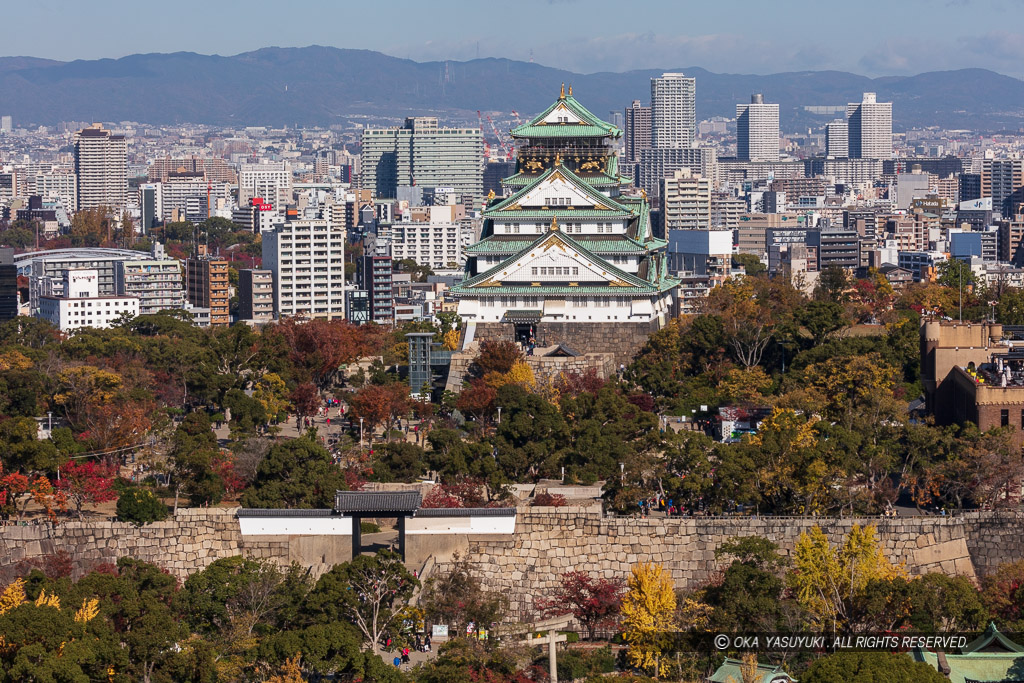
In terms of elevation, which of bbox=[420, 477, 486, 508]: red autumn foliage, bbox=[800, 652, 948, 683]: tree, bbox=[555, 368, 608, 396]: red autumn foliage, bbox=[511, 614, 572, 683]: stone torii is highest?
bbox=[555, 368, 608, 396]: red autumn foliage

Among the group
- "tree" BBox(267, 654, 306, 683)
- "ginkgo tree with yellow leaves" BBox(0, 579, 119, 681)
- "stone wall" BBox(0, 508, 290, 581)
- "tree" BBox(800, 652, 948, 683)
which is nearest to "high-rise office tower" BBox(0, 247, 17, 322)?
"stone wall" BBox(0, 508, 290, 581)

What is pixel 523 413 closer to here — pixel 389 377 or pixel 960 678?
pixel 389 377

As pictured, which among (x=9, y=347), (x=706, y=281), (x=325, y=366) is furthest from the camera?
(x=706, y=281)

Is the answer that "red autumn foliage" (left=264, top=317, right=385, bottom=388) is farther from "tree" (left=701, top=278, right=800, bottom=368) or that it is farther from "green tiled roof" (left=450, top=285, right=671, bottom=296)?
"tree" (left=701, top=278, right=800, bottom=368)

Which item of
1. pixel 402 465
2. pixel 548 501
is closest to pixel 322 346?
pixel 402 465

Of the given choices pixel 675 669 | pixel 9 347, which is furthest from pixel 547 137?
pixel 675 669
